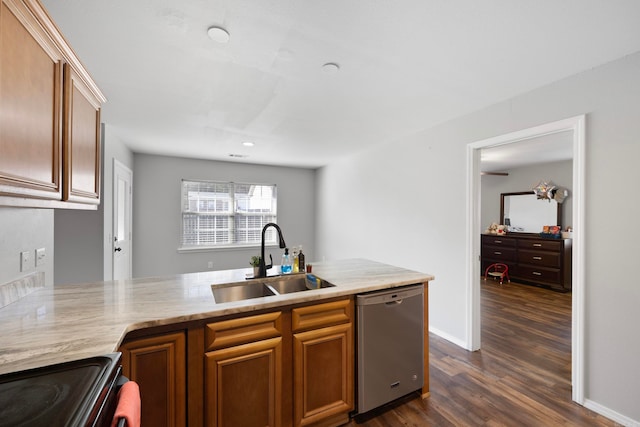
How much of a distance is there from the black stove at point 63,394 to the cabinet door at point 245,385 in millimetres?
546

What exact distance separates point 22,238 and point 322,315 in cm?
174

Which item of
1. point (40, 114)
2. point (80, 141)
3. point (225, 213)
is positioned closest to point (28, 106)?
point (40, 114)

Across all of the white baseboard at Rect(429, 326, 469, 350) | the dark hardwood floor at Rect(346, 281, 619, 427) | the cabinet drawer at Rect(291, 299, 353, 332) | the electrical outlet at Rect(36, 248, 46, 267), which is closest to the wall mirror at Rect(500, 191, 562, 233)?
the dark hardwood floor at Rect(346, 281, 619, 427)

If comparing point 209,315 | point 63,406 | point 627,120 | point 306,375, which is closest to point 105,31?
point 209,315

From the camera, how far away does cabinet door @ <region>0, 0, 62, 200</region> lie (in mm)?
860

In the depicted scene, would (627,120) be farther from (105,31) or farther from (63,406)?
(105,31)

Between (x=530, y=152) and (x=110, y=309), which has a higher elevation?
(x=530, y=152)

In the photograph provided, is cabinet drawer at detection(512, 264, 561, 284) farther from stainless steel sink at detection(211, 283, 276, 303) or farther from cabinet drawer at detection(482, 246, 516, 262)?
stainless steel sink at detection(211, 283, 276, 303)

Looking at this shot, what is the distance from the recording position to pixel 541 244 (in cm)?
492

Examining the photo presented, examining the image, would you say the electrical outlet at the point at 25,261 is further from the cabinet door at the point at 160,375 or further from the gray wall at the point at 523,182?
the gray wall at the point at 523,182

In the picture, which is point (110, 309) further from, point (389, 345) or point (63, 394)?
point (389, 345)

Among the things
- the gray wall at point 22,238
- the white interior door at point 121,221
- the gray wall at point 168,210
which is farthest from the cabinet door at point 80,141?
the gray wall at point 168,210

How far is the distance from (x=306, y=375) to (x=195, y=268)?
4207 millimetres

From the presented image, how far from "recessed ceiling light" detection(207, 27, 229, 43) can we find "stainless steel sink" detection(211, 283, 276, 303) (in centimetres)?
154
